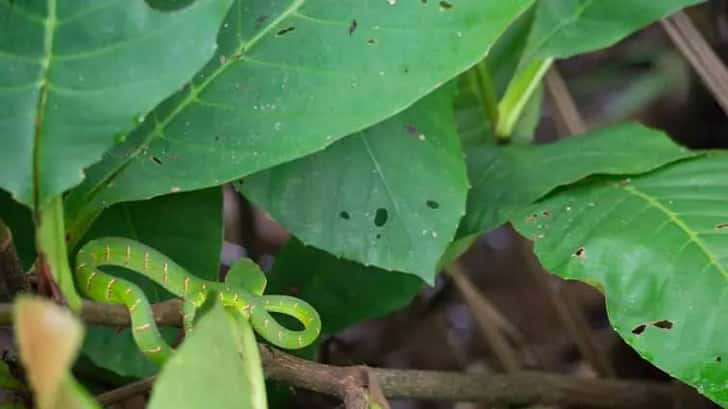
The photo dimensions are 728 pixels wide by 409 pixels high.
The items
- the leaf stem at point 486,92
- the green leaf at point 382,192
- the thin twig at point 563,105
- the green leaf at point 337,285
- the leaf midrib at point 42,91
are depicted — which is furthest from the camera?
the thin twig at point 563,105

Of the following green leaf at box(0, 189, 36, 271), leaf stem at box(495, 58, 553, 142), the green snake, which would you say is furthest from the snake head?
leaf stem at box(495, 58, 553, 142)

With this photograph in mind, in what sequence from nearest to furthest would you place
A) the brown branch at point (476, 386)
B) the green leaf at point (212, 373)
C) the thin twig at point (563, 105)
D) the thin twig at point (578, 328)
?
the green leaf at point (212, 373) → the brown branch at point (476, 386) → the thin twig at point (578, 328) → the thin twig at point (563, 105)

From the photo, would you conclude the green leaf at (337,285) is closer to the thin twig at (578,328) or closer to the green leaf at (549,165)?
the green leaf at (549,165)

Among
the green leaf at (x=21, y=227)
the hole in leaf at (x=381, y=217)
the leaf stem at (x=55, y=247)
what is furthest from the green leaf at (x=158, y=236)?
the leaf stem at (x=55, y=247)

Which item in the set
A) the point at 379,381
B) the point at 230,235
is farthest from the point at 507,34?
the point at 230,235

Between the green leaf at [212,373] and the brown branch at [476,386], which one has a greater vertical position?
the green leaf at [212,373]

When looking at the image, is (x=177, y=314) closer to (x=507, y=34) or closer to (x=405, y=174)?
(x=405, y=174)

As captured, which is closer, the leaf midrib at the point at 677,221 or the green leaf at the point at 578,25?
the leaf midrib at the point at 677,221
